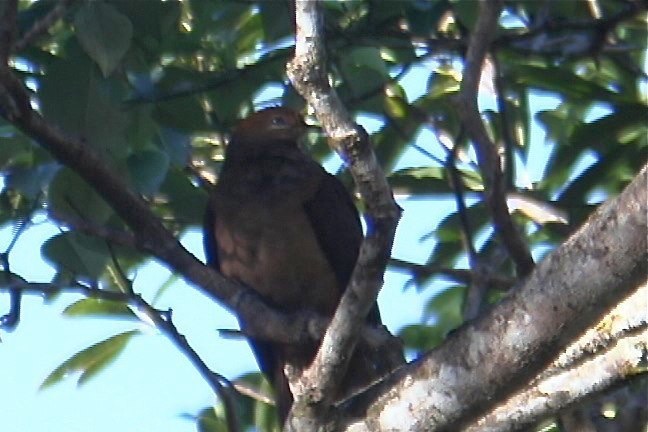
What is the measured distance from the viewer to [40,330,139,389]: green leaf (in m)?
4.61

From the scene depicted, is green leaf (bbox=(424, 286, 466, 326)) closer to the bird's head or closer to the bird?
the bird

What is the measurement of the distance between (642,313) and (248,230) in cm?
260

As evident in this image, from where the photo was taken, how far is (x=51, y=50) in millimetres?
4285

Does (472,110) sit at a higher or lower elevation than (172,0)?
lower

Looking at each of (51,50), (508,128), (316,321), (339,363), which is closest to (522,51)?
(508,128)

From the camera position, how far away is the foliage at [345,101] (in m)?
3.74

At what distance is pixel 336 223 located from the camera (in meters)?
5.09

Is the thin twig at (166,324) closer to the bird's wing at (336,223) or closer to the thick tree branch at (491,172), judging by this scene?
the thick tree branch at (491,172)

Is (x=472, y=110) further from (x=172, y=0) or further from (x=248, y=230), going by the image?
(x=248, y=230)

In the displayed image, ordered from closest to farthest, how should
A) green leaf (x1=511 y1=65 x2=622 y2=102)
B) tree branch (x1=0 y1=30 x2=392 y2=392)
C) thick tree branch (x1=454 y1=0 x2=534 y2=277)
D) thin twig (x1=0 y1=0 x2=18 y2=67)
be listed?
thick tree branch (x1=454 y1=0 x2=534 y2=277) < thin twig (x1=0 y1=0 x2=18 y2=67) < tree branch (x1=0 y1=30 x2=392 y2=392) < green leaf (x1=511 y1=65 x2=622 y2=102)

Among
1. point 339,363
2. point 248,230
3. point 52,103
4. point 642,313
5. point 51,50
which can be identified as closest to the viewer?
point 642,313

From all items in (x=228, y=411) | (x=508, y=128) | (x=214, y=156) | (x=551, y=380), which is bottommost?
(x=551, y=380)

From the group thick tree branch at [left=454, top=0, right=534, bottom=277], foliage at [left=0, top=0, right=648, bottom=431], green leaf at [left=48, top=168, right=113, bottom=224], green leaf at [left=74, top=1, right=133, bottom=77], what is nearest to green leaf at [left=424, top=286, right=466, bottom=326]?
foliage at [left=0, top=0, right=648, bottom=431]

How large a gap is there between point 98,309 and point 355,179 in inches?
72.4
